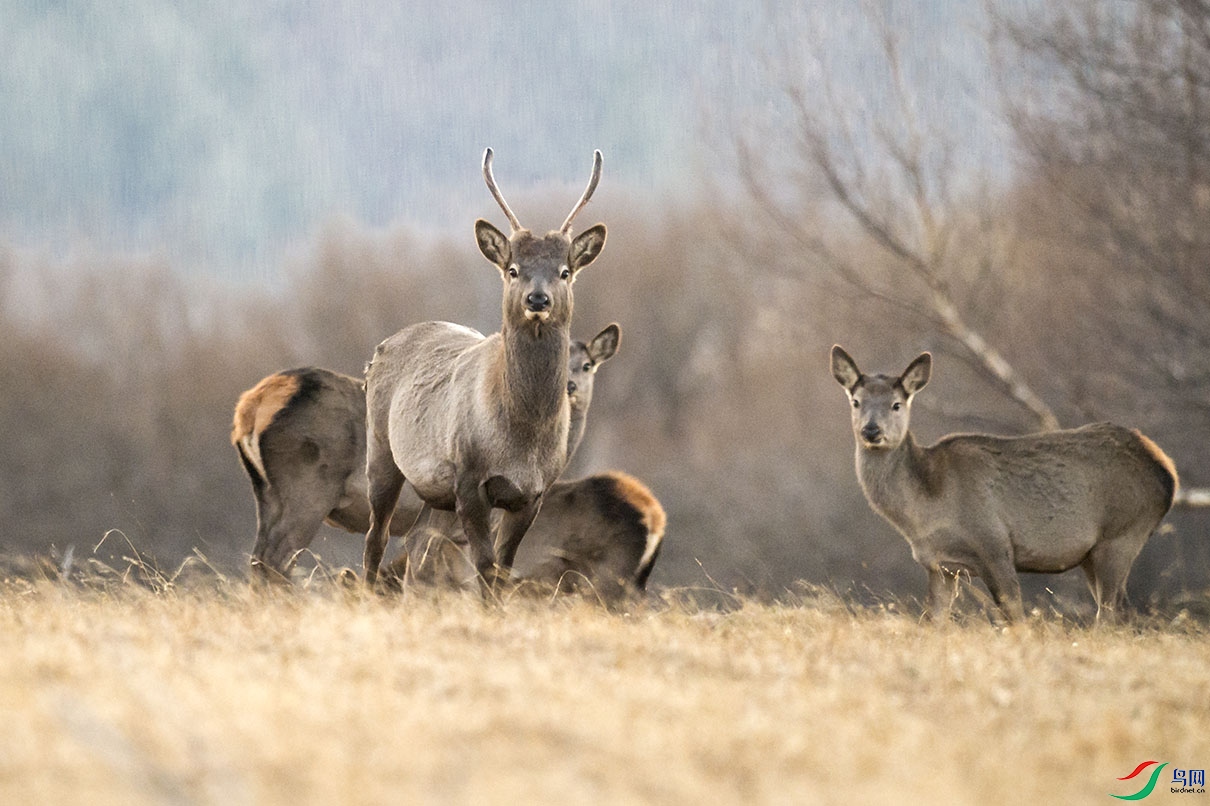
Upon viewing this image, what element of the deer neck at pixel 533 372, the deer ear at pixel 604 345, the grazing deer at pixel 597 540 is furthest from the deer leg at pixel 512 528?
the deer ear at pixel 604 345

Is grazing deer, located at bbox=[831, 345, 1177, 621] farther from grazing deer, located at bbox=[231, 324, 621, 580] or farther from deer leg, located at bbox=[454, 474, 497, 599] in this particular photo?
deer leg, located at bbox=[454, 474, 497, 599]

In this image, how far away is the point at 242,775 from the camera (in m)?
3.40

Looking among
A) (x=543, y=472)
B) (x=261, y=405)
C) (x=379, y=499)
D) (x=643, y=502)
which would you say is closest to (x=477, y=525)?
(x=543, y=472)

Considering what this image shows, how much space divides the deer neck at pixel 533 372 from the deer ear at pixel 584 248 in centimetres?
47

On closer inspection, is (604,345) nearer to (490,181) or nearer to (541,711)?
(490,181)

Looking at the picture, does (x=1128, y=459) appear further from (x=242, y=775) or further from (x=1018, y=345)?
(x=1018, y=345)

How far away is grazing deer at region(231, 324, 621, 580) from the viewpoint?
10297mm

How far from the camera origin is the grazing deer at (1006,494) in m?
9.09

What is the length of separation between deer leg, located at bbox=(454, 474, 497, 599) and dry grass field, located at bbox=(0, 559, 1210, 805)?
2.88 ft

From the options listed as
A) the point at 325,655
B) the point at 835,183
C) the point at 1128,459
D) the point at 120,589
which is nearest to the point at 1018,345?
the point at 835,183

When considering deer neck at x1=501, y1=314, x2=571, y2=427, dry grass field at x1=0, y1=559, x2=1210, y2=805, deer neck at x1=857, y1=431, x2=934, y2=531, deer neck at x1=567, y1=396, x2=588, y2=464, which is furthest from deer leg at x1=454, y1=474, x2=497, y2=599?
deer neck at x1=857, y1=431, x2=934, y2=531

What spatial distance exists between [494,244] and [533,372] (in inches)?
35.6

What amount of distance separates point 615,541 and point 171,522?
24385mm

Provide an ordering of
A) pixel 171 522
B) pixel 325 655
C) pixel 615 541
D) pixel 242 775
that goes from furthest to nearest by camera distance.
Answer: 1. pixel 171 522
2. pixel 615 541
3. pixel 325 655
4. pixel 242 775
